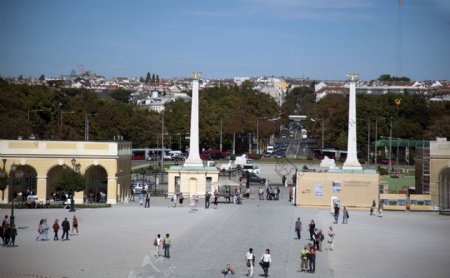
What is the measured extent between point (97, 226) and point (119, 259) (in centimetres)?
834

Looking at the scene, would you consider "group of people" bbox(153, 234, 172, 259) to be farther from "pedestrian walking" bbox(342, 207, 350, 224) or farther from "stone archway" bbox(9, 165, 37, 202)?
"stone archway" bbox(9, 165, 37, 202)

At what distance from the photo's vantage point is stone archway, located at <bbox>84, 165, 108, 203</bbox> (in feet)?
153

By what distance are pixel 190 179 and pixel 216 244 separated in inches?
834

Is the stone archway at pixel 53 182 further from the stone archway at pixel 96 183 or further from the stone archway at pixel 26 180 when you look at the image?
the stone archway at pixel 96 183

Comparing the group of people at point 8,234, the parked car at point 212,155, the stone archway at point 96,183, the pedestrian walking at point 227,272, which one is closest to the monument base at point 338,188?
the stone archway at point 96,183

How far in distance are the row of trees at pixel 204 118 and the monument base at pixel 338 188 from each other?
1437 inches

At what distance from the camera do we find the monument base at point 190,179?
51.4 m

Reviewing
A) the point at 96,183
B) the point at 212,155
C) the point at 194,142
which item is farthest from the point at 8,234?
the point at 212,155

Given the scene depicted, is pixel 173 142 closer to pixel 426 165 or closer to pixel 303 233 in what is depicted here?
pixel 426 165

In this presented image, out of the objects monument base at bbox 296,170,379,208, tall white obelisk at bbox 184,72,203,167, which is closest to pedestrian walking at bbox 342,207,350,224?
monument base at bbox 296,170,379,208

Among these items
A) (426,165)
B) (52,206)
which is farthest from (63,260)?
(426,165)

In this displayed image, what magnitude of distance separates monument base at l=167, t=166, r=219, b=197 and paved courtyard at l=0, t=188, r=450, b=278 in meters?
8.15

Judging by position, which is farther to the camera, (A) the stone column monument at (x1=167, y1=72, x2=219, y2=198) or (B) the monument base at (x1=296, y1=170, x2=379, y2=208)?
(A) the stone column monument at (x1=167, y1=72, x2=219, y2=198)

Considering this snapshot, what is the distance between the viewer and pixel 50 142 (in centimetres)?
4647
